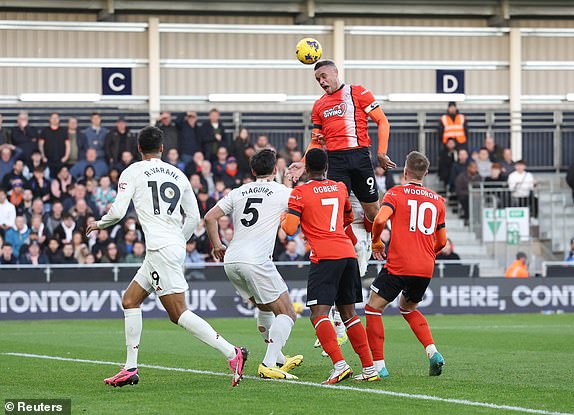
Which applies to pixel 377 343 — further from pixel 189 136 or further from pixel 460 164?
pixel 460 164

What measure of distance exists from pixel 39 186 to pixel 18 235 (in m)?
1.60

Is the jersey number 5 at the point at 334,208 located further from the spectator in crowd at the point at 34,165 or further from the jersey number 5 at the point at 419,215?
the spectator in crowd at the point at 34,165

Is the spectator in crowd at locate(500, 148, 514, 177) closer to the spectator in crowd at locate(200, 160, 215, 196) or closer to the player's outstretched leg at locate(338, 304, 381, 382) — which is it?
the spectator in crowd at locate(200, 160, 215, 196)

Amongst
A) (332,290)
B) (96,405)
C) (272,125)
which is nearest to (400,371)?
(332,290)

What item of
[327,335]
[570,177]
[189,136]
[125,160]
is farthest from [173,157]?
[327,335]

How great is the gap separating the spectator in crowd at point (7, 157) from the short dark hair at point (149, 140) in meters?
15.4

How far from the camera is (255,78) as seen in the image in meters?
31.7

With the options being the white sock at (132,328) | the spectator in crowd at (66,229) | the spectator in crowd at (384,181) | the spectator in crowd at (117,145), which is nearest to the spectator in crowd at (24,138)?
the spectator in crowd at (117,145)

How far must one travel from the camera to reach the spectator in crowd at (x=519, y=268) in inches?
993

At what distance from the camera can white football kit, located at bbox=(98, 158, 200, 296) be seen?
10.4 meters

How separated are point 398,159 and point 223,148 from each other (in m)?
6.31

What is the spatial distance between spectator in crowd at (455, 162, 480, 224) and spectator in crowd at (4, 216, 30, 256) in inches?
401

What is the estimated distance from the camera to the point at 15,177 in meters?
25.0

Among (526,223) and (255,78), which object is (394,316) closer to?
(526,223)
